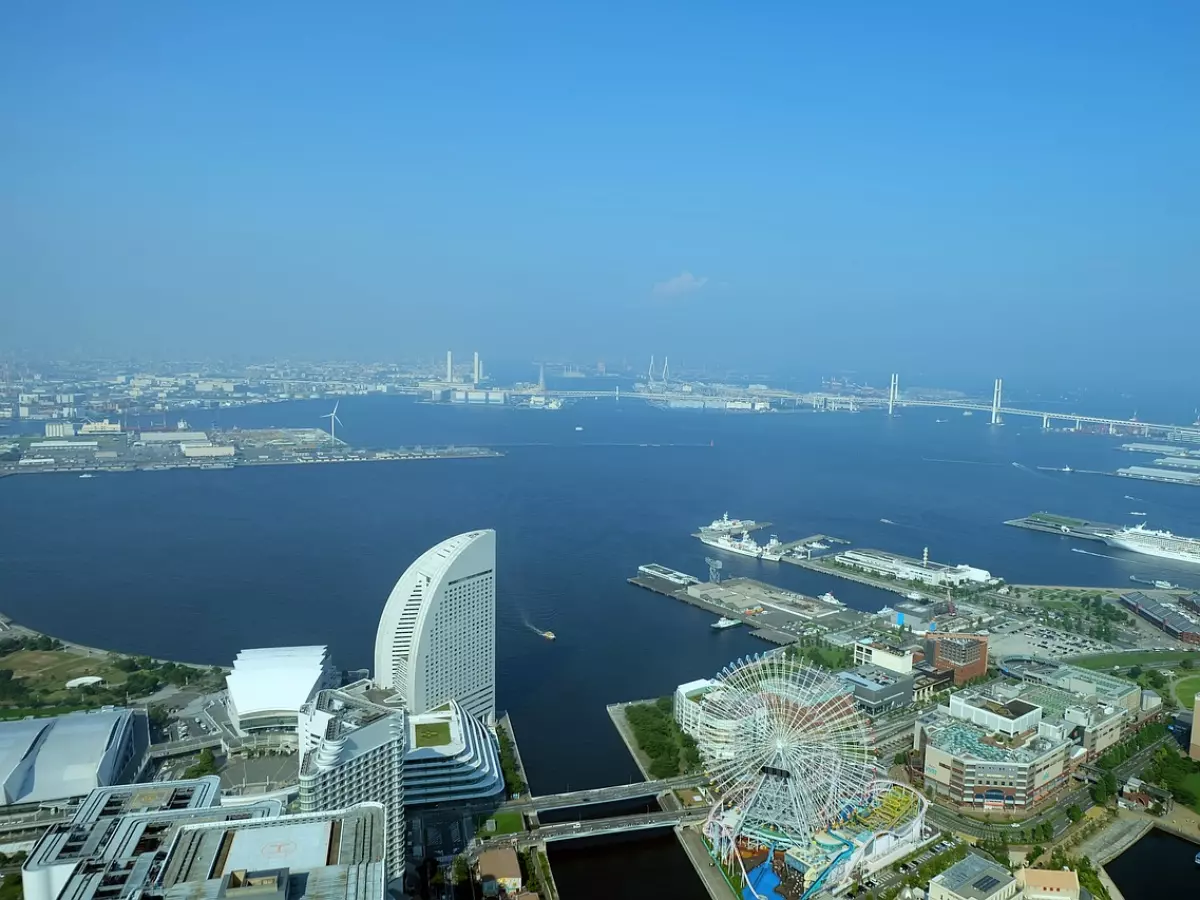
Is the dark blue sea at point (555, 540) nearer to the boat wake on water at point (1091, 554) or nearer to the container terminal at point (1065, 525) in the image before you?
the boat wake on water at point (1091, 554)

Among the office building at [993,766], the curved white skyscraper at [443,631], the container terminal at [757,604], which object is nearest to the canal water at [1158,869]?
the office building at [993,766]

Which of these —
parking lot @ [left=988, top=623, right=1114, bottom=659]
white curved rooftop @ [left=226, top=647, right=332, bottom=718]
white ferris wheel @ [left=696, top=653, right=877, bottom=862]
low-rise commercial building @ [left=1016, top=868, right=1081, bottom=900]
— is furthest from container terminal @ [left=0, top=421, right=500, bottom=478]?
low-rise commercial building @ [left=1016, top=868, right=1081, bottom=900]

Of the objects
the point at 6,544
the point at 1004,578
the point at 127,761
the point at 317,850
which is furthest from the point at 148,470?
the point at 317,850

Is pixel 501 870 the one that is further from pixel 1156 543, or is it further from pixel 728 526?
pixel 1156 543

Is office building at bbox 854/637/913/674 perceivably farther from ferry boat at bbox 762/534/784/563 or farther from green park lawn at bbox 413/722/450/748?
green park lawn at bbox 413/722/450/748

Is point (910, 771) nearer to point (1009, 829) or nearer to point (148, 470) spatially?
point (1009, 829)
